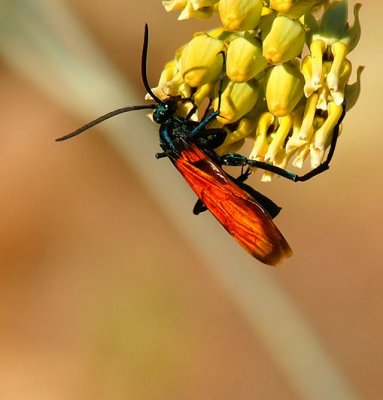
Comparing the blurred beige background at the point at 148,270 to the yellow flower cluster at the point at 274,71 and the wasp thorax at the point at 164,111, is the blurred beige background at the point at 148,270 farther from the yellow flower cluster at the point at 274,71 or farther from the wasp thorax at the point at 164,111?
the yellow flower cluster at the point at 274,71

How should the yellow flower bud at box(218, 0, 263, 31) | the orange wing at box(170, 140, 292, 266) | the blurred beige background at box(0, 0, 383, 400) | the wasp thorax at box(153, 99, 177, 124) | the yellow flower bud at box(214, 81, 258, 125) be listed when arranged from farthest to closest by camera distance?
the blurred beige background at box(0, 0, 383, 400) < the wasp thorax at box(153, 99, 177, 124) < the orange wing at box(170, 140, 292, 266) < the yellow flower bud at box(214, 81, 258, 125) < the yellow flower bud at box(218, 0, 263, 31)

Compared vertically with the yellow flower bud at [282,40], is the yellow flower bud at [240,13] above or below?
above

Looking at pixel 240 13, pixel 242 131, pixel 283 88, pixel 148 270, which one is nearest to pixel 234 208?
pixel 242 131

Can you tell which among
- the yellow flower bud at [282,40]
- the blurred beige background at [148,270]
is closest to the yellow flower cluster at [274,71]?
the yellow flower bud at [282,40]

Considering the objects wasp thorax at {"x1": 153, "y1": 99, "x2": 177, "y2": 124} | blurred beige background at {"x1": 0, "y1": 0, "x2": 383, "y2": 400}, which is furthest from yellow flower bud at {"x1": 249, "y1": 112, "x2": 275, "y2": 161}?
blurred beige background at {"x1": 0, "y1": 0, "x2": 383, "y2": 400}

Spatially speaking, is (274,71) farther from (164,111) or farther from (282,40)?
(164,111)

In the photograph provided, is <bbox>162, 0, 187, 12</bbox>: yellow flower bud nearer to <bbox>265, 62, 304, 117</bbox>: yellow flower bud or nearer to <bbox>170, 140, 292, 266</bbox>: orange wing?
<bbox>265, 62, 304, 117</bbox>: yellow flower bud
